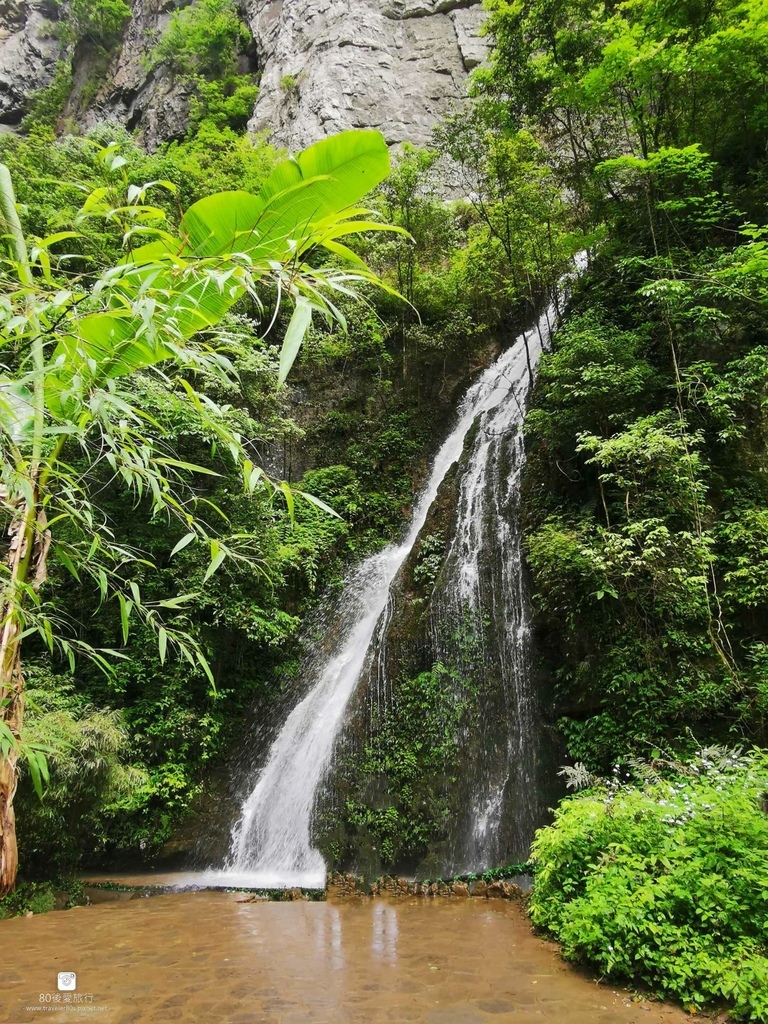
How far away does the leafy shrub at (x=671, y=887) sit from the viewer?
10.3ft

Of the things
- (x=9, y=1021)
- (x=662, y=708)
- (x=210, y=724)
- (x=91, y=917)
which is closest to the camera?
(x=9, y=1021)

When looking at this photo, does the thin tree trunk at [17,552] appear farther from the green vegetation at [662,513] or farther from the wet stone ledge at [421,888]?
the wet stone ledge at [421,888]

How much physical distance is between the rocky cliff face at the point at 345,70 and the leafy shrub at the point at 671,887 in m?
19.4

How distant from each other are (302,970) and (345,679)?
4804mm

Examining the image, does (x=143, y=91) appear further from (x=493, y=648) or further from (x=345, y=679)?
(x=493, y=648)

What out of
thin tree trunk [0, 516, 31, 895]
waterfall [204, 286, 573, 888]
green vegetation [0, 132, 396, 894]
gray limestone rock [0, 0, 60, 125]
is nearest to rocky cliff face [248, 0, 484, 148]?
waterfall [204, 286, 573, 888]

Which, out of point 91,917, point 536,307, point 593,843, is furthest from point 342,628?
point 536,307

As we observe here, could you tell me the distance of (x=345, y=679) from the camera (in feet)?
27.4

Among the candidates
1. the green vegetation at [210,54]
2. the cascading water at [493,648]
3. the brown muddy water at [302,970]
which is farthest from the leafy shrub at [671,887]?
the green vegetation at [210,54]

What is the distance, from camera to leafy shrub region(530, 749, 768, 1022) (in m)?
3.13

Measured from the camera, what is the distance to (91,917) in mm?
4969

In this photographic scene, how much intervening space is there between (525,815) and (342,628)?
→ 13.8 feet

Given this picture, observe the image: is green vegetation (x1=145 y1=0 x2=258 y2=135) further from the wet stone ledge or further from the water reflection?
the water reflection

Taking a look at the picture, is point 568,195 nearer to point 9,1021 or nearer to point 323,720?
point 323,720
